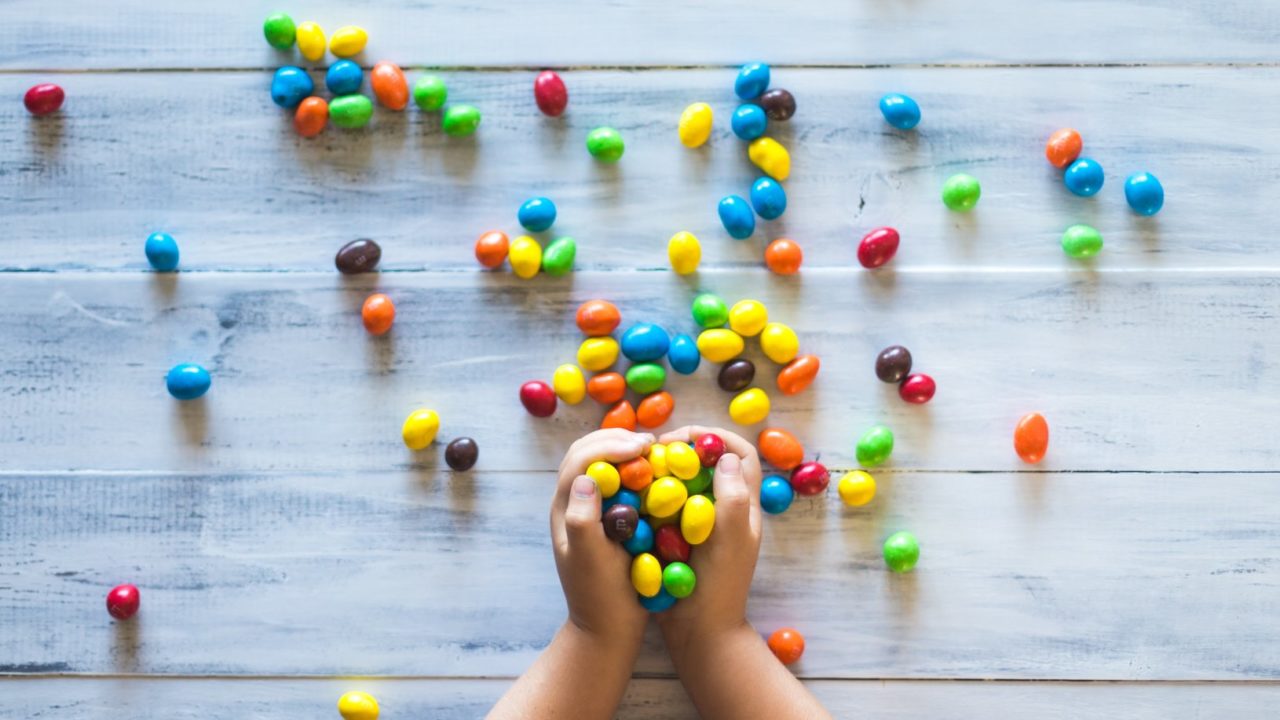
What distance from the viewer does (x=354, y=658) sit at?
107cm

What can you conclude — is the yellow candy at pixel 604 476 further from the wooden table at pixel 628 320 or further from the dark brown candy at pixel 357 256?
the dark brown candy at pixel 357 256

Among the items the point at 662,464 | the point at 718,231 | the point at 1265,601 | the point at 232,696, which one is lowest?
the point at 232,696

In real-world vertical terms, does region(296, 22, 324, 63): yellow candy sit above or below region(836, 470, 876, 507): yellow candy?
above

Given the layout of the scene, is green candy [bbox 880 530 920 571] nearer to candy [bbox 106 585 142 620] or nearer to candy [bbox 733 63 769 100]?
candy [bbox 733 63 769 100]

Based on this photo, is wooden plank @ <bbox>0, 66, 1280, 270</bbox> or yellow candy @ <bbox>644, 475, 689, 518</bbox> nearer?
yellow candy @ <bbox>644, 475, 689, 518</bbox>

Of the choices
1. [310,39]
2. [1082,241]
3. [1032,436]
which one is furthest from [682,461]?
[310,39]

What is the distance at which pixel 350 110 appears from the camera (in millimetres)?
1062

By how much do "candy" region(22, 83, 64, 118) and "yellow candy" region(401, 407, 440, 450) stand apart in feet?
1.58

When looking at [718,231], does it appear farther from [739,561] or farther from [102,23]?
[102,23]

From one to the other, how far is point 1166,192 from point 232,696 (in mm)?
1076

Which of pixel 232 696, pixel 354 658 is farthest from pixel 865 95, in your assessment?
pixel 232 696

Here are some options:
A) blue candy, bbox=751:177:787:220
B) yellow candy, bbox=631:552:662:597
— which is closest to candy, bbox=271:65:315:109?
blue candy, bbox=751:177:787:220

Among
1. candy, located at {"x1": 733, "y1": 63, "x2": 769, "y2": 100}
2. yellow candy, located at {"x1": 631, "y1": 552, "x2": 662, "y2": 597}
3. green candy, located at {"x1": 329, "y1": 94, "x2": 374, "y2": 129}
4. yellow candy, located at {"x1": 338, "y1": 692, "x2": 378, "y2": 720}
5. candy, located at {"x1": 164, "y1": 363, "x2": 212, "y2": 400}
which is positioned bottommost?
yellow candy, located at {"x1": 338, "y1": 692, "x2": 378, "y2": 720}

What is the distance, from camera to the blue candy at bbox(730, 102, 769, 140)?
1051mm
